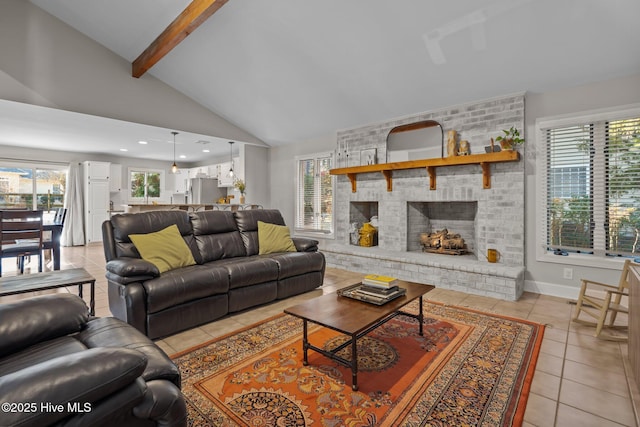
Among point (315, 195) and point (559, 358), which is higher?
point (315, 195)

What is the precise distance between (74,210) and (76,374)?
896 cm

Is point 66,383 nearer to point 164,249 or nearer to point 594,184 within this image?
point 164,249

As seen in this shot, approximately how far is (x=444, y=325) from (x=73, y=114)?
18.9ft

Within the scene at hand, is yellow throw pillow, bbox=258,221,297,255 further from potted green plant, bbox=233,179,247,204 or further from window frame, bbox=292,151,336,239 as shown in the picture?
potted green plant, bbox=233,179,247,204

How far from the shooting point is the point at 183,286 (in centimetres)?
271

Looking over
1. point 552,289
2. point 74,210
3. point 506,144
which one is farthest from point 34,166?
point 552,289

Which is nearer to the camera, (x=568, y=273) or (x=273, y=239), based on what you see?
(x=568, y=273)

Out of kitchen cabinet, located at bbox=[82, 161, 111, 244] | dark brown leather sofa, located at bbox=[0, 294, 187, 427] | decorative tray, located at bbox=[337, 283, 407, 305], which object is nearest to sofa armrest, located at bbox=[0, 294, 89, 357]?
dark brown leather sofa, located at bbox=[0, 294, 187, 427]

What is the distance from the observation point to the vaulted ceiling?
10.2 feet

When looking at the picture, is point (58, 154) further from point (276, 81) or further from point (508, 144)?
point (508, 144)

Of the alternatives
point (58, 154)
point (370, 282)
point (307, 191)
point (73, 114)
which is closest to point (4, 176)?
point (58, 154)

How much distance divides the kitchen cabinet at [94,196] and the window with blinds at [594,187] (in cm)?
930

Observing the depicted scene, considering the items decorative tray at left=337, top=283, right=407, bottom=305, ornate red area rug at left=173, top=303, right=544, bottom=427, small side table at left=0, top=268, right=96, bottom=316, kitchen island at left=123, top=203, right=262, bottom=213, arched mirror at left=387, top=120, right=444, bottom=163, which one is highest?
arched mirror at left=387, top=120, right=444, bottom=163

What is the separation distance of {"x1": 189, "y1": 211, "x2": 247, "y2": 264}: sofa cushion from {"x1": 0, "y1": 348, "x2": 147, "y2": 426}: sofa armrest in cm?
259
